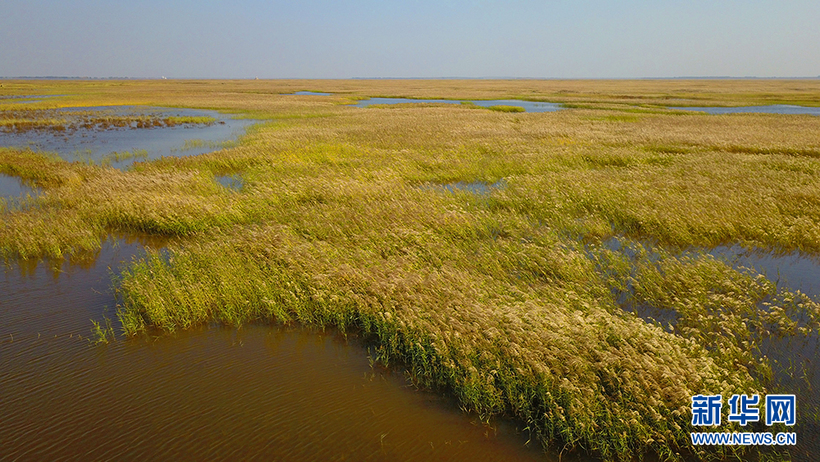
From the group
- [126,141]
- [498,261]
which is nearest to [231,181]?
[498,261]

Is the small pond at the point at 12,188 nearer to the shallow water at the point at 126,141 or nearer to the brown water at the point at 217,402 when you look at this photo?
the shallow water at the point at 126,141

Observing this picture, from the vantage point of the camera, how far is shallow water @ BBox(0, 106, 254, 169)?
82.4 feet

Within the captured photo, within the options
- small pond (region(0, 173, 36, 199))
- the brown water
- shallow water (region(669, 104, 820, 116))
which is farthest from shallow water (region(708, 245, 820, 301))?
shallow water (region(669, 104, 820, 116))

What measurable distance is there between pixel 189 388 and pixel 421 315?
→ 3743mm

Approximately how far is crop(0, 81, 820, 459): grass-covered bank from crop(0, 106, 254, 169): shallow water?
3332 mm

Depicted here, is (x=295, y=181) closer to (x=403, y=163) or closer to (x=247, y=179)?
(x=247, y=179)

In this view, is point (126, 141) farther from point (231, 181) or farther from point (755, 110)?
point (755, 110)

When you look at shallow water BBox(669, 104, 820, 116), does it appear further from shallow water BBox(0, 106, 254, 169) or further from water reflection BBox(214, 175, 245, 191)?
shallow water BBox(0, 106, 254, 169)

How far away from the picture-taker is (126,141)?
30.8 meters

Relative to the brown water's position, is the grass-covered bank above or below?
above

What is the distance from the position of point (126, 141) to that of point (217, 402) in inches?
1254

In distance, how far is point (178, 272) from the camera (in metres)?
9.43

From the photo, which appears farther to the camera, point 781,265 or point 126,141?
point 126,141

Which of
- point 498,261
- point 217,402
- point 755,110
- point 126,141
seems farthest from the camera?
point 755,110
